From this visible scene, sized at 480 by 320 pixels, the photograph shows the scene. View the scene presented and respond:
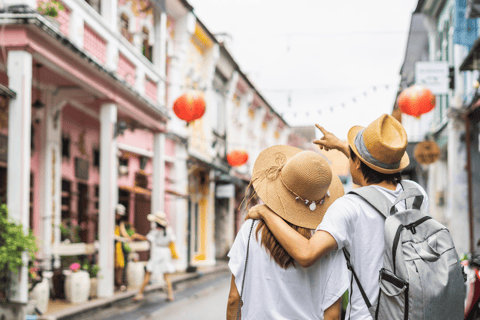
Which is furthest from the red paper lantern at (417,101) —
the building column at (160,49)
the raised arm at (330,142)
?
the raised arm at (330,142)

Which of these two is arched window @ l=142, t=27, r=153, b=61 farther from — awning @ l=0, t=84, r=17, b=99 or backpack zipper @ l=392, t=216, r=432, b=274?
backpack zipper @ l=392, t=216, r=432, b=274

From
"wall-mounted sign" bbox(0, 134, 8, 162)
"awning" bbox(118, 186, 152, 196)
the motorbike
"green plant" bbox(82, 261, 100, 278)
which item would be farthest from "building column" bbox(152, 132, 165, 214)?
the motorbike

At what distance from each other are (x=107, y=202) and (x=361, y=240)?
8461 mm

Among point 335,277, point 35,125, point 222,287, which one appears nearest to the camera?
point 335,277

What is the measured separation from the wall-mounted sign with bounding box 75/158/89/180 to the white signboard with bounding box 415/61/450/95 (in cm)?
839

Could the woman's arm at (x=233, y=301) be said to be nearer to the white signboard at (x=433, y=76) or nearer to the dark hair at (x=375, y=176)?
the dark hair at (x=375, y=176)

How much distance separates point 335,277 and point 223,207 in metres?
21.7

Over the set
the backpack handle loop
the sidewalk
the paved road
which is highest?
the backpack handle loop

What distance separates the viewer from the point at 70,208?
Answer: 11883mm

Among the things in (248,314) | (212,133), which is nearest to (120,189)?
(212,133)

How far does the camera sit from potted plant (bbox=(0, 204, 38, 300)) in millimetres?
6762

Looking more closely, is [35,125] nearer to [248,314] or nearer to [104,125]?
[104,125]

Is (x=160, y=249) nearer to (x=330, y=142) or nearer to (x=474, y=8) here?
(x=474, y=8)

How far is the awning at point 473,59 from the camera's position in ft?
29.5
